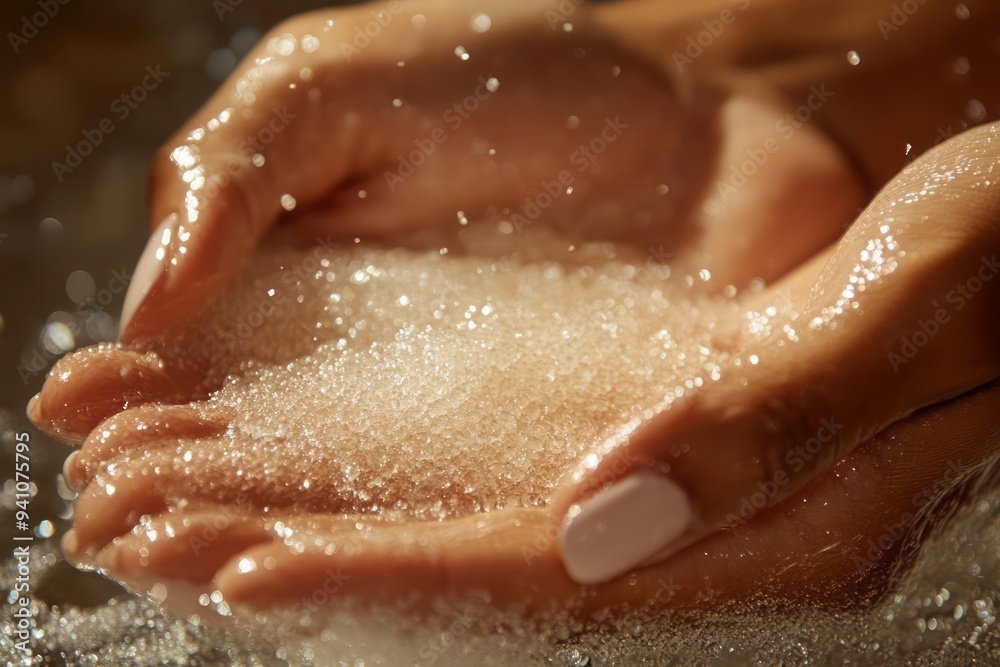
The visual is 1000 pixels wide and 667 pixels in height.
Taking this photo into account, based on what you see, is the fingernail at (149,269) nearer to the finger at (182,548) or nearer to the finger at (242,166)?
the finger at (242,166)

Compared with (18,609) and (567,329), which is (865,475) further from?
(18,609)

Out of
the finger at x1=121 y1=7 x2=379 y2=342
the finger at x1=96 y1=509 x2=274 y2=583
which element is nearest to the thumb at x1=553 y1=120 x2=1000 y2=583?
the finger at x1=96 y1=509 x2=274 y2=583

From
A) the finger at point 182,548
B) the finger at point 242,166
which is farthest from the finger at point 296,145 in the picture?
the finger at point 182,548

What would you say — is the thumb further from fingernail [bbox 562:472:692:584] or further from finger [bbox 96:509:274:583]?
finger [bbox 96:509:274:583]

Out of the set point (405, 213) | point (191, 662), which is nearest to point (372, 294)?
point (405, 213)

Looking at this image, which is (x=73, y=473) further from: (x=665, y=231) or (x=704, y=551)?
(x=665, y=231)

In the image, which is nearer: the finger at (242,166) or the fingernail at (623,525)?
the fingernail at (623,525)

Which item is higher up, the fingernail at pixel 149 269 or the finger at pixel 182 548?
the fingernail at pixel 149 269

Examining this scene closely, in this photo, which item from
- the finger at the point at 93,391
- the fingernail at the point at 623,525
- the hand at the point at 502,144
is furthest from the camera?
the hand at the point at 502,144

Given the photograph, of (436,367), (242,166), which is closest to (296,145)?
(242,166)
